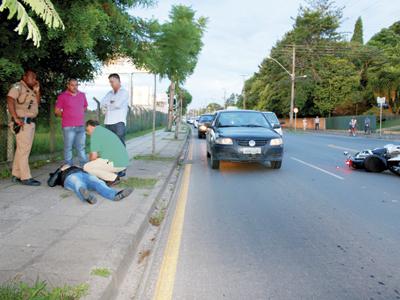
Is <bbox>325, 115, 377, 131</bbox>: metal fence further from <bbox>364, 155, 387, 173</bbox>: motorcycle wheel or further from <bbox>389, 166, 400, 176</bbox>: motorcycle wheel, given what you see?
<bbox>389, 166, 400, 176</bbox>: motorcycle wheel

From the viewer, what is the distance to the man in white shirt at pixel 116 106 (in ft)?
28.8

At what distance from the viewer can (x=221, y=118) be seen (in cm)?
1312

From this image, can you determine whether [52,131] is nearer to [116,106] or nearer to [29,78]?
[116,106]

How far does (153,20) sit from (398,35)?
6415 centimetres

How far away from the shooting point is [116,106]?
878cm

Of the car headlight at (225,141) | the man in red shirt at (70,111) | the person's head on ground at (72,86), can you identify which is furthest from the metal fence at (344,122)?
the person's head on ground at (72,86)

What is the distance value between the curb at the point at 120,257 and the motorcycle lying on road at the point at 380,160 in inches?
274

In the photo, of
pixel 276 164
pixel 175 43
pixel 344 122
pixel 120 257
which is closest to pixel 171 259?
pixel 120 257

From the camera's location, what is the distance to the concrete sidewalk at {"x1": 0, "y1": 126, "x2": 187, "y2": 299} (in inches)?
144

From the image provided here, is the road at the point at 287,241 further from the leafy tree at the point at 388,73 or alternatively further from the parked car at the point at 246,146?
the leafy tree at the point at 388,73

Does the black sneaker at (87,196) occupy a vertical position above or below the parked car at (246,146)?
below

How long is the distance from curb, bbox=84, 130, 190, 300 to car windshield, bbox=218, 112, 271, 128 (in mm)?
6539

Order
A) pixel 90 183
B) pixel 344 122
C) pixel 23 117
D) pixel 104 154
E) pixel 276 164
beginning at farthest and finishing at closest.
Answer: pixel 344 122 → pixel 276 164 → pixel 23 117 → pixel 104 154 → pixel 90 183

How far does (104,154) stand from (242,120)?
6331 mm
